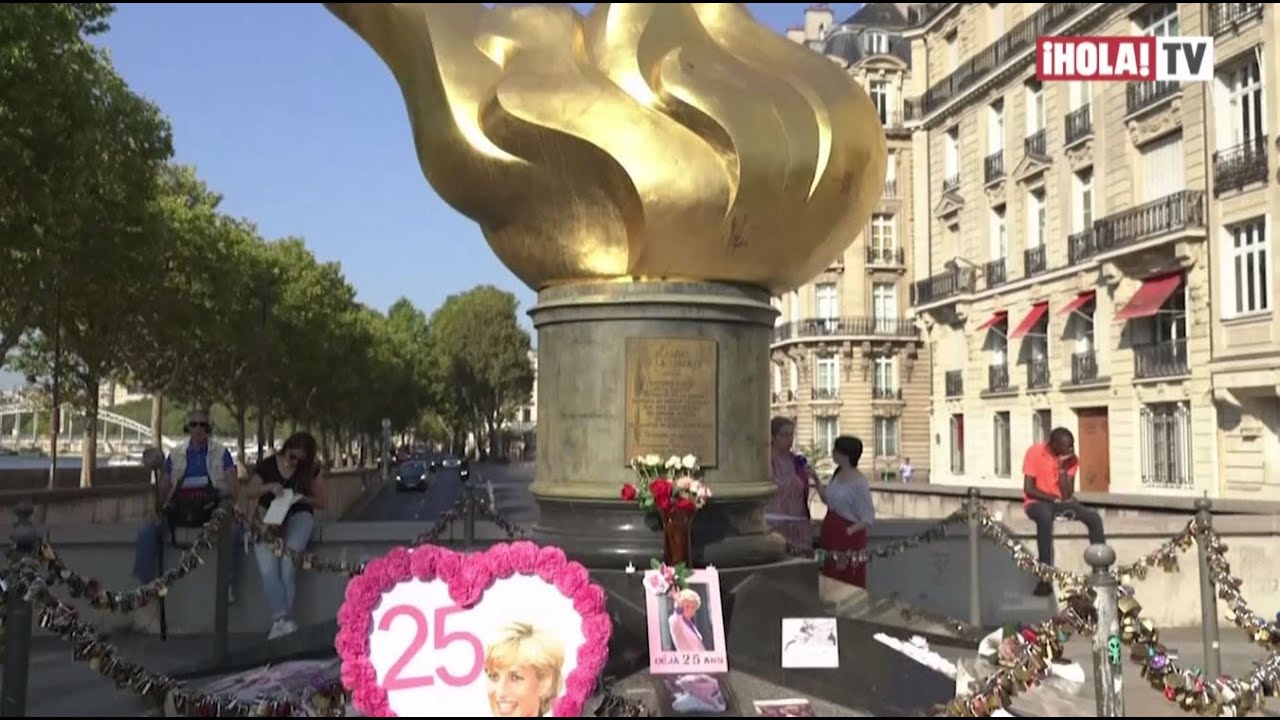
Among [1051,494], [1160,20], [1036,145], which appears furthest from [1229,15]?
[1051,494]

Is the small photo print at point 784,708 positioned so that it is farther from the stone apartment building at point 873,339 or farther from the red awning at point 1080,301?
the stone apartment building at point 873,339

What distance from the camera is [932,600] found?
430 inches

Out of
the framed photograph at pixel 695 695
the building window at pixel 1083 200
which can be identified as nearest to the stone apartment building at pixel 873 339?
the building window at pixel 1083 200

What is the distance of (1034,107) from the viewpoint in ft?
119

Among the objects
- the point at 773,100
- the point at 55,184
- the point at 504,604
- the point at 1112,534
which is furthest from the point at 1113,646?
the point at 55,184

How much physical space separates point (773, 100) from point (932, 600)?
5356 mm

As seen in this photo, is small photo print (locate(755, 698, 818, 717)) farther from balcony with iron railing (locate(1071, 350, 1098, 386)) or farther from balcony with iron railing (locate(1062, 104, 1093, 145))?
balcony with iron railing (locate(1062, 104, 1093, 145))

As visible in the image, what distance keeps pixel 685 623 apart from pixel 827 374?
159 ft

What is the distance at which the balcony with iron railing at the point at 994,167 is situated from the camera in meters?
37.3

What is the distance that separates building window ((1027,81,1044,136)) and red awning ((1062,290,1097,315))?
18.5 feet

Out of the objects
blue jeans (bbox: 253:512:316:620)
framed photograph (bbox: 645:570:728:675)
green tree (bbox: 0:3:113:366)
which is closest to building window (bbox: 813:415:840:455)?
green tree (bbox: 0:3:113:366)

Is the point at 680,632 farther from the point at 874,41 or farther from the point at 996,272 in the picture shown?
the point at 874,41

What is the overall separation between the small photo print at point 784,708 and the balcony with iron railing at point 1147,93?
2631 cm

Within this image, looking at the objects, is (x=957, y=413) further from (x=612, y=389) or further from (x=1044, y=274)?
(x=612, y=389)
